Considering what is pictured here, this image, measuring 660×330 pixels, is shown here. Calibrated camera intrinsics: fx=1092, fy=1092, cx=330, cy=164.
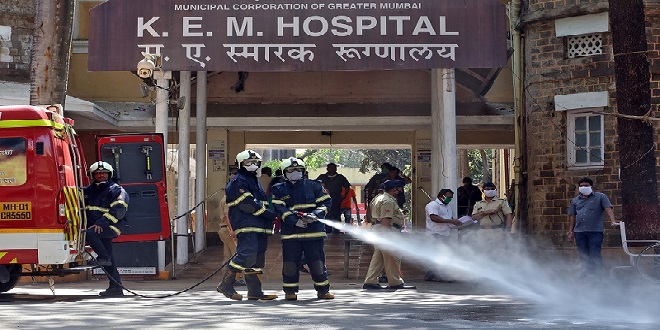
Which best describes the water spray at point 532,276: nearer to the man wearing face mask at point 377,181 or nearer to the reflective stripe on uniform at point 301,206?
the reflective stripe on uniform at point 301,206

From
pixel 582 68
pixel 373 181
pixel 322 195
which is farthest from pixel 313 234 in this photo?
pixel 373 181

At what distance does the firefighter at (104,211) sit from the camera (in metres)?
13.6

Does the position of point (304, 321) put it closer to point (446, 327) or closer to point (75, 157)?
point (446, 327)

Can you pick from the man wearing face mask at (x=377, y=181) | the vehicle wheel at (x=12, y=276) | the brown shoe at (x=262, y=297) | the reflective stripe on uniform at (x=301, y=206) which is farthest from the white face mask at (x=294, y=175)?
the man wearing face mask at (x=377, y=181)

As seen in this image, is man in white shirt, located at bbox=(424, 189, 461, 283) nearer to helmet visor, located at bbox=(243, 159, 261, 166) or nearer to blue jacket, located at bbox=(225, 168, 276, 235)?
blue jacket, located at bbox=(225, 168, 276, 235)

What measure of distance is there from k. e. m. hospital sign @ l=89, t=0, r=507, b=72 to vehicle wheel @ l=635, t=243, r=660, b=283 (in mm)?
3976

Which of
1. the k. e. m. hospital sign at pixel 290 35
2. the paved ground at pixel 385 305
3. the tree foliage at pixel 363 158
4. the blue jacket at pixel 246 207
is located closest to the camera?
the paved ground at pixel 385 305

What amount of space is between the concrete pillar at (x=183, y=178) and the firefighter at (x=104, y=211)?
4.26 m

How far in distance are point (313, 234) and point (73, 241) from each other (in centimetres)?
289

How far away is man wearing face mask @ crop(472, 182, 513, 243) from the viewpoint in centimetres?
1652

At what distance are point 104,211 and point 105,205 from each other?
8cm

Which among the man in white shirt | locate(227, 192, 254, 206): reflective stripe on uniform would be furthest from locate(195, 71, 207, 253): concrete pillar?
locate(227, 192, 254, 206): reflective stripe on uniform

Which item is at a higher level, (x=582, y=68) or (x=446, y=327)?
(x=582, y=68)

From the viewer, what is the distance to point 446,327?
934cm
